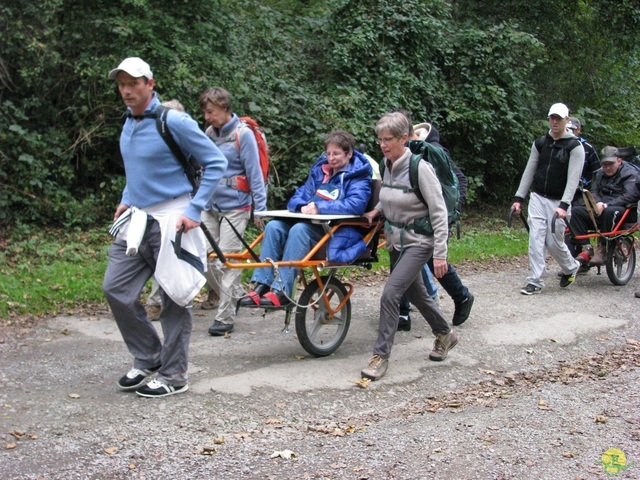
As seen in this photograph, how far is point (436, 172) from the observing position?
6.45 meters

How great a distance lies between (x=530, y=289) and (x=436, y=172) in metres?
3.68

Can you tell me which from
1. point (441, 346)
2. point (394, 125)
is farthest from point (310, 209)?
point (441, 346)

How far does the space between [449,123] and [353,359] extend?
9.56m

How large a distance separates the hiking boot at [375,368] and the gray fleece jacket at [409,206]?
3.07ft

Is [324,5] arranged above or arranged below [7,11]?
above

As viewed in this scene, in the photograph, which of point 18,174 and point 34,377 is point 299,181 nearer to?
point 18,174

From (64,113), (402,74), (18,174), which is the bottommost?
(18,174)

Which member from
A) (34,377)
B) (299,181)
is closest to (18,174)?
(299,181)

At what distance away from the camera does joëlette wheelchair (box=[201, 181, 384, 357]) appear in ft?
20.1

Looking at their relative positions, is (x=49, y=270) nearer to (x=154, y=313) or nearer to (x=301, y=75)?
(x=154, y=313)

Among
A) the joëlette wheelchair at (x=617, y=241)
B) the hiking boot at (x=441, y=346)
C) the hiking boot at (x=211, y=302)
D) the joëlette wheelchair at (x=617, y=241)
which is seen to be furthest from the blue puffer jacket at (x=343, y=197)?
the joëlette wheelchair at (x=617, y=241)

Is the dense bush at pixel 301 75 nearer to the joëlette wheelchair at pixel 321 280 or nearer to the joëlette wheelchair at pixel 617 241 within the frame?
the joëlette wheelchair at pixel 617 241

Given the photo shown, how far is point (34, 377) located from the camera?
5805 mm

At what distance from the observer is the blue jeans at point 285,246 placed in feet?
20.1
